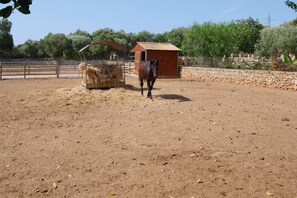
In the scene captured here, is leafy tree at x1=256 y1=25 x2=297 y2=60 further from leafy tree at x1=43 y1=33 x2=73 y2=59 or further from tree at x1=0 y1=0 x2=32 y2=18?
leafy tree at x1=43 y1=33 x2=73 y2=59

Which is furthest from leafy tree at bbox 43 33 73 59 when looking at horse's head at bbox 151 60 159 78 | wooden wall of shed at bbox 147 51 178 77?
horse's head at bbox 151 60 159 78

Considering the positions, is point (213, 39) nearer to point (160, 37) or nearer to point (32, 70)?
point (32, 70)

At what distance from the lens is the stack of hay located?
14180 mm

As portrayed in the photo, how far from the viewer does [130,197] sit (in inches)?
160

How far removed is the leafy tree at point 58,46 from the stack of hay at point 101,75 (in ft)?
161

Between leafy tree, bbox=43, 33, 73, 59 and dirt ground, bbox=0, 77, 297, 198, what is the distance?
173ft

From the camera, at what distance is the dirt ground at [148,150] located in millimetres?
4344

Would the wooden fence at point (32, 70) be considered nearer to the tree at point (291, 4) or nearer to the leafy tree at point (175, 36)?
the tree at point (291, 4)

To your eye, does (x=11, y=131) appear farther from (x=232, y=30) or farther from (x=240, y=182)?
(x=232, y=30)

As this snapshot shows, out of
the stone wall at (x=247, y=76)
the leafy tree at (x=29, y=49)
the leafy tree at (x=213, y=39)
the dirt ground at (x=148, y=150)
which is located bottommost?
the dirt ground at (x=148, y=150)

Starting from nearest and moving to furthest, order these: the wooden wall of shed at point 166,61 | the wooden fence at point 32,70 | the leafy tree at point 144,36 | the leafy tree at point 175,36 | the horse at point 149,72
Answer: the horse at point 149,72 → the wooden wall of shed at point 166,61 → the wooden fence at point 32,70 → the leafy tree at point 175,36 → the leafy tree at point 144,36

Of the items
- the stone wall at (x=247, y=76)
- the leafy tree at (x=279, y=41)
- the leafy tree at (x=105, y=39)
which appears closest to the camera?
the stone wall at (x=247, y=76)

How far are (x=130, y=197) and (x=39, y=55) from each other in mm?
66832

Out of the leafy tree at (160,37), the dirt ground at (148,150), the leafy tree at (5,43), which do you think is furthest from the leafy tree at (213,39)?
the leafy tree at (160,37)
